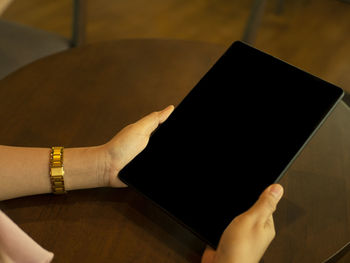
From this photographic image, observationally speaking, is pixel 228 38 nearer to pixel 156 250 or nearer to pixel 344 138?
pixel 344 138

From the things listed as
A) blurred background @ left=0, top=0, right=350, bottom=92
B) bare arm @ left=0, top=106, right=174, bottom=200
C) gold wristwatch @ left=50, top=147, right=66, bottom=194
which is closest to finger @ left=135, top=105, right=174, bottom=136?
bare arm @ left=0, top=106, right=174, bottom=200

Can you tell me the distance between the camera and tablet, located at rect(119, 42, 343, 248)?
60 cm

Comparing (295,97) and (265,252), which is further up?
(295,97)

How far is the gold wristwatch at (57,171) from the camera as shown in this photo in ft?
2.09

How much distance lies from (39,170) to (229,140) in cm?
33

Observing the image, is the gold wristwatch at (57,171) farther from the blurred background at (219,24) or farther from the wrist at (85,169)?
the blurred background at (219,24)

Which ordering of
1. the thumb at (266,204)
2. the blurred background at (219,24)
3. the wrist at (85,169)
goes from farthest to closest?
the blurred background at (219,24)
the wrist at (85,169)
the thumb at (266,204)

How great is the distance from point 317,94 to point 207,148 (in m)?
0.21

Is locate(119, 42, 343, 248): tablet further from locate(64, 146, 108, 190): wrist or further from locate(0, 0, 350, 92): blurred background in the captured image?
locate(0, 0, 350, 92): blurred background

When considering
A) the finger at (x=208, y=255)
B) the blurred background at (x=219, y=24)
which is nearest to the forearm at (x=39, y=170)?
the finger at (x=208, y=255)

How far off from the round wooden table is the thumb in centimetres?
9

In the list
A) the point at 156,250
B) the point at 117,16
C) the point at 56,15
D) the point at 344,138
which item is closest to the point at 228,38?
the point at 117,16

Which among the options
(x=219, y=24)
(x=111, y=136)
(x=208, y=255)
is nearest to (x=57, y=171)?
(x=111, y=136)

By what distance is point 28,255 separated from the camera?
1.83ft
